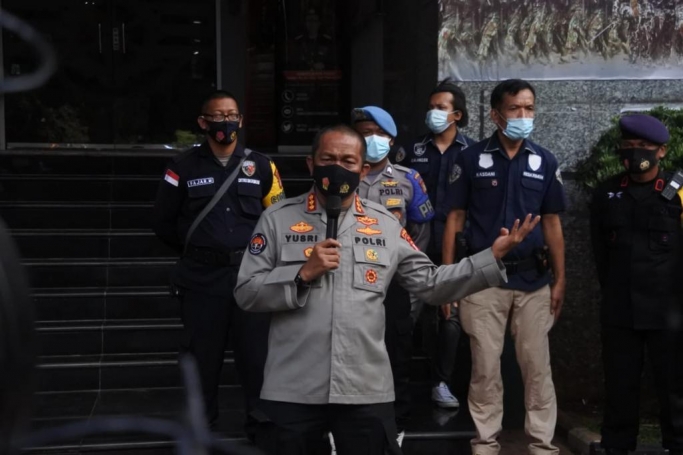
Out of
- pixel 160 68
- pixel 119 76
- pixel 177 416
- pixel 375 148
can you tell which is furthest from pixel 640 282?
pixel 119 76

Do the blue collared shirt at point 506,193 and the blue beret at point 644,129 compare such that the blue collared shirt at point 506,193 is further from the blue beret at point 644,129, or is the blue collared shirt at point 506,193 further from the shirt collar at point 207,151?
the shirt collar at point 207,151

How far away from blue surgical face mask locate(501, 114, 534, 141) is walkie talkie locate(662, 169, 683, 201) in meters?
0.82

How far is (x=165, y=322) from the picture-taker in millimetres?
7203

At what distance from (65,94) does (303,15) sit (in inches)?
108

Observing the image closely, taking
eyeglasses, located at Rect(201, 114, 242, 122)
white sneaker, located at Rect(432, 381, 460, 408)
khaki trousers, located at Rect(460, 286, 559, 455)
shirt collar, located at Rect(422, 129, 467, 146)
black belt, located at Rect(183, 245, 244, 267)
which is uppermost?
eyeglasses, located at Rect(201, 114, 242, 122)

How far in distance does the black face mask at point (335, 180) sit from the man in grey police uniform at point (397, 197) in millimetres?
1938

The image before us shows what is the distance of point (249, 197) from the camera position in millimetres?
5441

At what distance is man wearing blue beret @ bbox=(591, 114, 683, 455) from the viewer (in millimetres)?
5484

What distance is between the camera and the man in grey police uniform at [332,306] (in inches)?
147

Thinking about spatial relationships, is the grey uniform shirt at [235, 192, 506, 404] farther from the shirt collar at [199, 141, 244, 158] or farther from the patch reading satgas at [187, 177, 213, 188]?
the shirt collar at [199, 141, 244, 158]

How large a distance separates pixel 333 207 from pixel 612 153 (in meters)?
3.59

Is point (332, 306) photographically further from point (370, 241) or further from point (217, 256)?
point (217, 256)

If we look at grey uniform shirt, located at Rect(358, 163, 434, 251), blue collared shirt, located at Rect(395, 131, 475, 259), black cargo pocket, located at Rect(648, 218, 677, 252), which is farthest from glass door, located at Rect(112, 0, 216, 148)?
black cargo pocket, located at Rect(648, 218, 677, 252)

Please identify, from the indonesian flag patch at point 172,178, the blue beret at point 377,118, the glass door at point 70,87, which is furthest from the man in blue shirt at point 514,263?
the glass door at point 70,87
